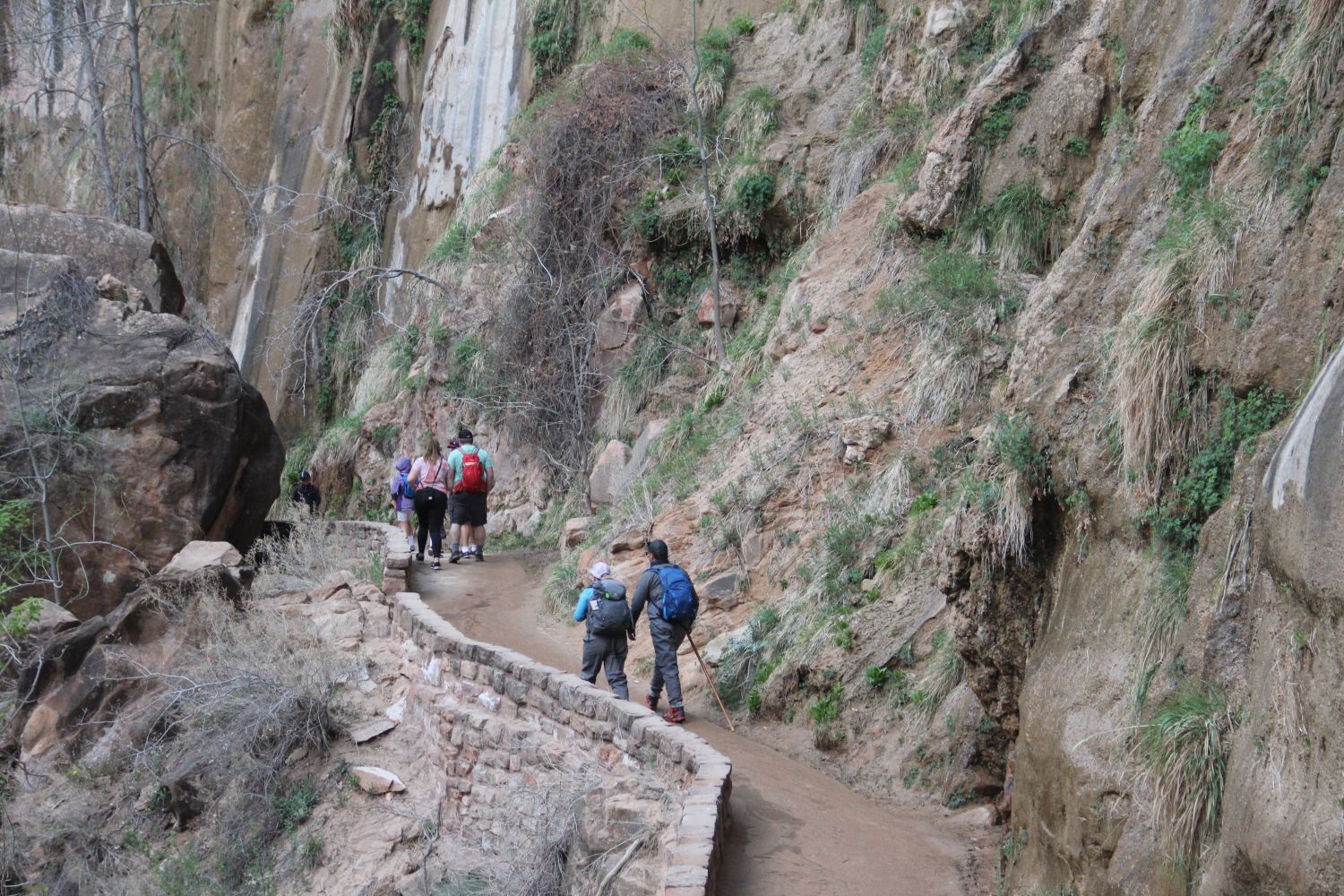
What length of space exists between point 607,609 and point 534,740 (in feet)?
3.62

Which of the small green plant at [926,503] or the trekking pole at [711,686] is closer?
the trekking pole at [711,686]

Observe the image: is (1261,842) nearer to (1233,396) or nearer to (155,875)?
(1233,396)

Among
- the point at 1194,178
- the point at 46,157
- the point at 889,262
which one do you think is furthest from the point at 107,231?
the point at 46,157

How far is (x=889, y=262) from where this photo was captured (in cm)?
1223

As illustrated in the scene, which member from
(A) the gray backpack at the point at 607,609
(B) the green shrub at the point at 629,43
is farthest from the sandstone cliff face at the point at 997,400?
(A) the gray backpack at the point at 607,609

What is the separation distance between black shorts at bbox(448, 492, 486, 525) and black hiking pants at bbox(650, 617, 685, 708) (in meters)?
5.91

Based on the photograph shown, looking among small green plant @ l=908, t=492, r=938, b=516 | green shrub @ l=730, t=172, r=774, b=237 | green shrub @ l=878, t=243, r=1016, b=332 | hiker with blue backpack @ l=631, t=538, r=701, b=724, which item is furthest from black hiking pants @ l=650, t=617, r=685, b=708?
green shrub @ l=730, t=172, r=774, b=237

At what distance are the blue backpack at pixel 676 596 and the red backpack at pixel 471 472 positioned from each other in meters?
5.39

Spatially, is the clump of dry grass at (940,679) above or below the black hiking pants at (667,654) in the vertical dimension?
above

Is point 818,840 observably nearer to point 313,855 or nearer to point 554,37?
point 313,855

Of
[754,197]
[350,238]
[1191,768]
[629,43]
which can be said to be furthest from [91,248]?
[1191,768]

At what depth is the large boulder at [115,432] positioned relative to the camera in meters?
13.2

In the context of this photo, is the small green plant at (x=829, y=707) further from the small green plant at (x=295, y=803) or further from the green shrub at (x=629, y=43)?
the green shrub at (x=629, y=43)

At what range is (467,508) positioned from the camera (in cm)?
1459
